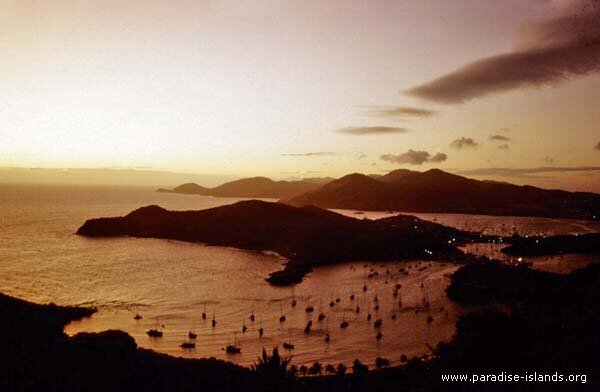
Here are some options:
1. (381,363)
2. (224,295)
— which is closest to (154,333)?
(224,295)

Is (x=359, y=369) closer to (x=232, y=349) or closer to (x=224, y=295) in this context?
(x=232, y=349)

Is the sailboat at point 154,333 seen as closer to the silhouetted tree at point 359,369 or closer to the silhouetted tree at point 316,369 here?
the silhouetted tree at point 316,369

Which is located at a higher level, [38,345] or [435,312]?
[38,345]

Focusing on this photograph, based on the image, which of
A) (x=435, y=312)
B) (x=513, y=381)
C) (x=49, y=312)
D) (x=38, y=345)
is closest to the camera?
(x=513, y=381)

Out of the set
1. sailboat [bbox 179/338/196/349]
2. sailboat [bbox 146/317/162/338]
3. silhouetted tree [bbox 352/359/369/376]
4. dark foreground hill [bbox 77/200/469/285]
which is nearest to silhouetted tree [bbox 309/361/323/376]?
silhouetted tree [bbox 352/359/369/376]

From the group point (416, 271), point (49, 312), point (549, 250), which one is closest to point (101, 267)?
point (49, 312)

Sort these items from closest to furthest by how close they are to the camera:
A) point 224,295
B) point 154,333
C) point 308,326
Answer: point 154,333
point 308,326
point 224,295

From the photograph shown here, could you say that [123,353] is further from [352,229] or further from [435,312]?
[352,229]

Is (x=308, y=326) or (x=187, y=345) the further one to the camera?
(x=308, y=326)
